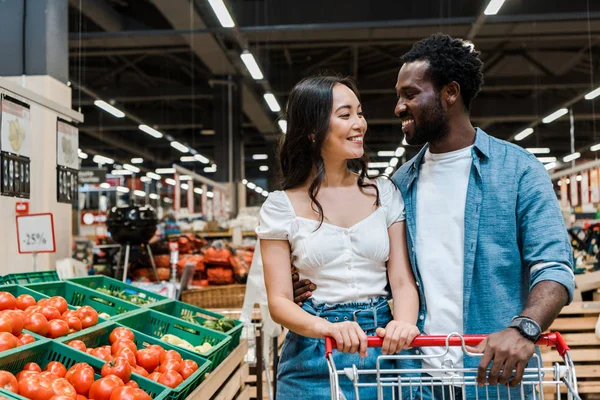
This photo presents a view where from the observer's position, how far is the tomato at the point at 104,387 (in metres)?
2.45

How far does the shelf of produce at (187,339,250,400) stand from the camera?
3.05 meters

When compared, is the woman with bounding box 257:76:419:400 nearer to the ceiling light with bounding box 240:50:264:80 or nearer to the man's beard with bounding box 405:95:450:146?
the man's beard with bounding box 405:95:450:146

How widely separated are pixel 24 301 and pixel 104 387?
3.13 ft

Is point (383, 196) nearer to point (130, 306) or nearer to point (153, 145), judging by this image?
point (130, 306)

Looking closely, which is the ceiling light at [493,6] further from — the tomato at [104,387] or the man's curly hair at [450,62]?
the tomato at [104,387]

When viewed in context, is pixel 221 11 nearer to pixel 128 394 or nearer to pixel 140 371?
pixel 140 371

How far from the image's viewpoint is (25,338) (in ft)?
8.91

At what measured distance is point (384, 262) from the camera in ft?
7.01

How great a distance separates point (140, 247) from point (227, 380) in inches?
111

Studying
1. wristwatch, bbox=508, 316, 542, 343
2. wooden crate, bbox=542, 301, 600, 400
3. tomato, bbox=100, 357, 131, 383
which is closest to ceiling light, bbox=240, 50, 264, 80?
wooden crate, bbox=542, 301, 600, 400

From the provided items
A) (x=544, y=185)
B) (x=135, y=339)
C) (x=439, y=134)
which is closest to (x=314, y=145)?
(x=439, y=134)

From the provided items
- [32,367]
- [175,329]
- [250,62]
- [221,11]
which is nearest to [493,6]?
[221,11]

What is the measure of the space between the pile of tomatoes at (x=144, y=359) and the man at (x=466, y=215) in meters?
1.06

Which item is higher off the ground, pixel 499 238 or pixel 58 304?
pixel 499 238
